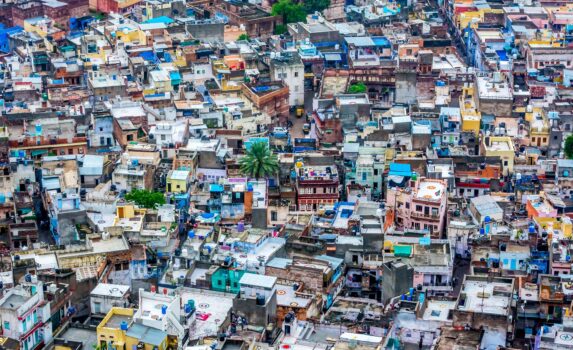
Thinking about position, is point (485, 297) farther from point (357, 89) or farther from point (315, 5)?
point (315, 5)

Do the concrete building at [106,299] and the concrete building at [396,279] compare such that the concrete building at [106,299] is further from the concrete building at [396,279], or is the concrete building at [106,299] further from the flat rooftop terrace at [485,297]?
the flat rooftop terrace at [485,297]

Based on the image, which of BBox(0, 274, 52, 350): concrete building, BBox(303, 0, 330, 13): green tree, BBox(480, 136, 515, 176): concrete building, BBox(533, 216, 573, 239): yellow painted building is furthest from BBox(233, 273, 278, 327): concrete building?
BBox(303, 0, 330, 13): green tree

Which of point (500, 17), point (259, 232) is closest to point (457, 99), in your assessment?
point (500, 17)

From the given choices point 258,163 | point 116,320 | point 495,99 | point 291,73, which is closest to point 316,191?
point 258,163

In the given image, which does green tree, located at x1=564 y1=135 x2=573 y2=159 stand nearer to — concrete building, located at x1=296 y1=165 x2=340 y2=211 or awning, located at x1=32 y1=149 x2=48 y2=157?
concrete building, located at x1=296 y1=165 x2=340 y2=211

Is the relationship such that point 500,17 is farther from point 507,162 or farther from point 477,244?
point 477,244

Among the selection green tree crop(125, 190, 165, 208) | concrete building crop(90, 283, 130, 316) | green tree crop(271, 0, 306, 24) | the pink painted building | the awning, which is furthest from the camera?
green tree crop(271, 0, 306, 24)
